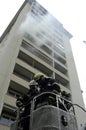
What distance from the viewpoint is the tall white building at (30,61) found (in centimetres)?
1335

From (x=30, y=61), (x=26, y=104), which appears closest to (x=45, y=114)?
(x=26, y=104)

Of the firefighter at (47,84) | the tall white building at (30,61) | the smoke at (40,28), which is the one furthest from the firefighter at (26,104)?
the smoke at (40,28)

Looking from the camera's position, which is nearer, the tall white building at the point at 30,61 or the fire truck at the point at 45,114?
the fire truck at the point at 45,114

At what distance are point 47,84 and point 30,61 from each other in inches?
514

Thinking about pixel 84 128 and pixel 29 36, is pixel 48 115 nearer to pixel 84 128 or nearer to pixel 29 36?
pixel 84 128

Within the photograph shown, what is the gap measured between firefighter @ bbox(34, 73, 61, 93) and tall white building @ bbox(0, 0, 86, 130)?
6.39 meters

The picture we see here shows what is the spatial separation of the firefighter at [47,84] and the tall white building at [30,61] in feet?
21.0

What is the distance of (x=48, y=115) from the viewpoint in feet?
13.8

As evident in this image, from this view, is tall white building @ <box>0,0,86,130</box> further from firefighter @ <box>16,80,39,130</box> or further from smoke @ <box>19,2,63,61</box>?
firefighter @ <box>16,80,39,130</box>

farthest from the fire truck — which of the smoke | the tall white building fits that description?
the smoke

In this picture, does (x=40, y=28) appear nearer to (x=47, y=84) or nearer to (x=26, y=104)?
(x=47, y=84)

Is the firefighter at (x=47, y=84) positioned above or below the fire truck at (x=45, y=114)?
above

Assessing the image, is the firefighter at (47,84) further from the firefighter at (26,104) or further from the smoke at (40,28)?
the smoke at (40,28)

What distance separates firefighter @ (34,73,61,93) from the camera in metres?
5.33
